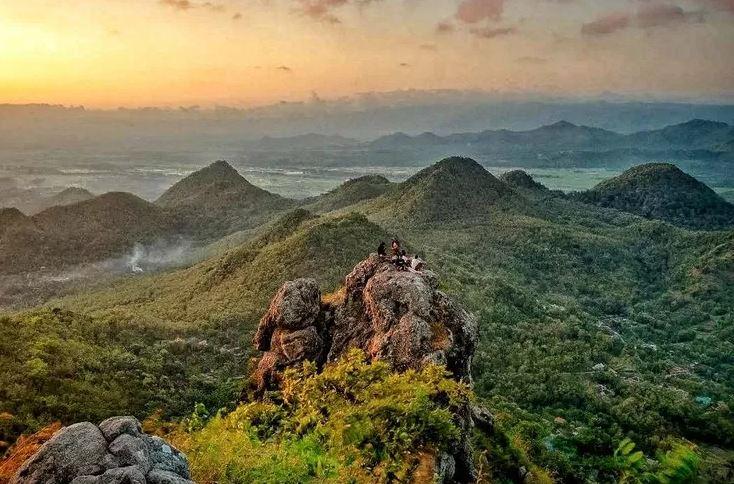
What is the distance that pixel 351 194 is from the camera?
6594 inches

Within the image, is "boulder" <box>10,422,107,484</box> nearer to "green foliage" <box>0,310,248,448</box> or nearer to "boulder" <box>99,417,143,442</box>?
"boulder" <box>99,417,143,442</box>

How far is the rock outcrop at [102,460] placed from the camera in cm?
919

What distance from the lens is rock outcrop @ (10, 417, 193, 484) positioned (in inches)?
362

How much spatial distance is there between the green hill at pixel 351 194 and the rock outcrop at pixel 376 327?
431 feet

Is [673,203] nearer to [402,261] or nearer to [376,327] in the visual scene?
[402,261]

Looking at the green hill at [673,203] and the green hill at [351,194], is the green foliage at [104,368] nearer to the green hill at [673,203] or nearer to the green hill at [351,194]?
the green hill at [351,194]

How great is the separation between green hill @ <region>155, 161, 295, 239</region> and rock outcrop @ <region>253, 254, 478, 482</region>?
126408 mm

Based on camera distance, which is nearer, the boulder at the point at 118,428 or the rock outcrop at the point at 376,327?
the boulder at the point at 118,428

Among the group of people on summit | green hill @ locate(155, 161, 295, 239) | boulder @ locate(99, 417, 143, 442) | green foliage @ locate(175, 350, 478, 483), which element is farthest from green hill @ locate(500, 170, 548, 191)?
boulder @ locate(99, 417, 143, 442)

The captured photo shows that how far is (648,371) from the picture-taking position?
61281 millimetres

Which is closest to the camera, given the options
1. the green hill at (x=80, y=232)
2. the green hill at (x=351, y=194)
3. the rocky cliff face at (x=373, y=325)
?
the rocky cliff face at (x=373, y=325)

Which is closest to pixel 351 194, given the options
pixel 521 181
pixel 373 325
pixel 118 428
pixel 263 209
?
pixel 263 209

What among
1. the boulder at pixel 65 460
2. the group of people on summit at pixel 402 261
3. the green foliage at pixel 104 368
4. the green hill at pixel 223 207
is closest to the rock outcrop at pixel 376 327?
the group of people on summit at pixel 402 261

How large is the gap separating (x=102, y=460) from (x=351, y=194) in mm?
159246
